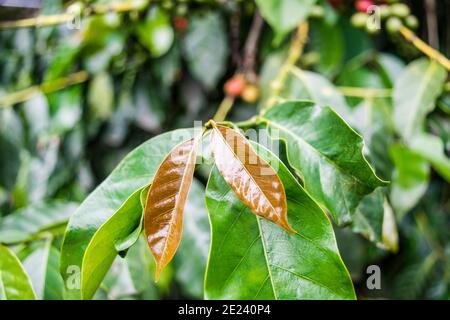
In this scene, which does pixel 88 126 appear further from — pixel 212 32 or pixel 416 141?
pixel 416 141

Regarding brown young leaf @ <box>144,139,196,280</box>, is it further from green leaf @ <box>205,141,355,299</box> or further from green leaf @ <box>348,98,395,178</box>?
green leaf @ <box>348,98,395,178</box>

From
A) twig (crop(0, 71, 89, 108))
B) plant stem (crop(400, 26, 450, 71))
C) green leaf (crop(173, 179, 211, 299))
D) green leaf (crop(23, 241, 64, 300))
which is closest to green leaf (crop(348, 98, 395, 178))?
plant stem (crop(400, 26, 450, 71))

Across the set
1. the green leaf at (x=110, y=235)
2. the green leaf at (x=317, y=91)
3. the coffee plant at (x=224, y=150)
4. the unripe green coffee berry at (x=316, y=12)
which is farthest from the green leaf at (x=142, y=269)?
the unripe green coffee berry at (x=316, y=12)

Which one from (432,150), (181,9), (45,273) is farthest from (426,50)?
(45,273)

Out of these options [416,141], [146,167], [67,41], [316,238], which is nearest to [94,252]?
[146,167]

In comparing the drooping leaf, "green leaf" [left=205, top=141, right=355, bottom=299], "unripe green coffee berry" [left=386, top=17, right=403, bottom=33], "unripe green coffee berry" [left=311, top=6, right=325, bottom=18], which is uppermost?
"unripe green coffee berry" [left=311, top=6, right=325, bottom=18]

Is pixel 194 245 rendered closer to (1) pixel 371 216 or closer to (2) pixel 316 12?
(1) pixel 371 216

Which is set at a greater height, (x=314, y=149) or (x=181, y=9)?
(x=181, y=9)
